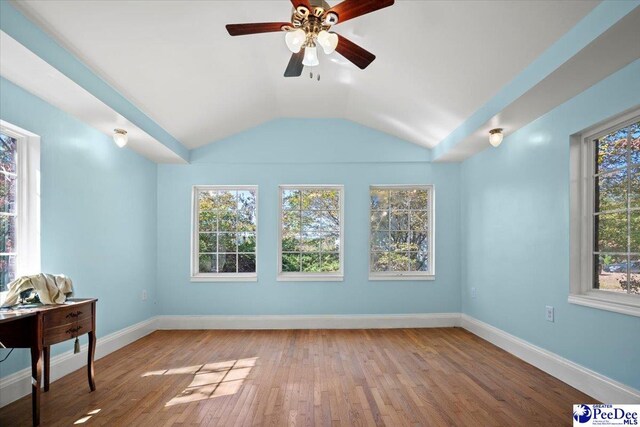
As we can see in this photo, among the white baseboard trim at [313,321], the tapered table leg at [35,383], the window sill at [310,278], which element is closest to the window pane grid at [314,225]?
the window sill at [310,278]

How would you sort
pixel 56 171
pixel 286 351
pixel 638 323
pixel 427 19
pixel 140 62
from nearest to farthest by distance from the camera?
pixel 638 323
pixel 427 19
pixel 140 62
pixel 56 171
pixel 286 351

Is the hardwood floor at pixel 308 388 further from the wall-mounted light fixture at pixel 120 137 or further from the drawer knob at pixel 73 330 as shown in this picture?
the wall-mounted light fixture at pixel 120 137

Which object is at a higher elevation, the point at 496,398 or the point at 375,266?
the point at 375,266

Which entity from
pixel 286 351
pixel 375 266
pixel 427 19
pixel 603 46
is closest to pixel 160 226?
pixel 286 351

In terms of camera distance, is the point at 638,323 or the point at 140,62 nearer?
the point at 638,323

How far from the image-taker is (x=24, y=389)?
9.75ft

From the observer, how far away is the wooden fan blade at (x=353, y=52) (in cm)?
244

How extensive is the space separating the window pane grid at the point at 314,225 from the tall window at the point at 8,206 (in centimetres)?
313

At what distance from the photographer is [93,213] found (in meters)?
3.95

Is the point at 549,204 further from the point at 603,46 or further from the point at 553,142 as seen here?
the point at 603,46

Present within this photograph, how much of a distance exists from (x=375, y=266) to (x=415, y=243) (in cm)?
67

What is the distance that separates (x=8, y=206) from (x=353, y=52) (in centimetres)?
289

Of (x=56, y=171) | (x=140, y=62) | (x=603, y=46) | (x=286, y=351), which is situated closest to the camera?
(x=603, y=46)

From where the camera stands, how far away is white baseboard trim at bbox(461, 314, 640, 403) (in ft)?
8.91
